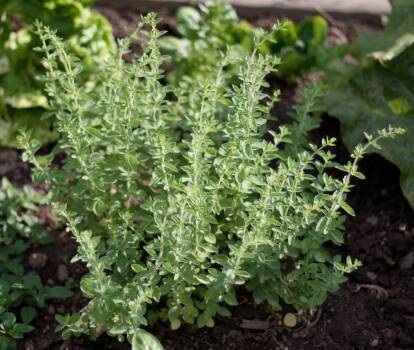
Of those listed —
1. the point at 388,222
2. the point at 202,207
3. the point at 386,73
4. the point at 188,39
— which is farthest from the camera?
the point at 188,39

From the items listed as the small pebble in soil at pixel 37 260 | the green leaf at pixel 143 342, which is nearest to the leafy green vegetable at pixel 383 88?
the green leaf at pixel 143 342

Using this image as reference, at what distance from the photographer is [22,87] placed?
329 centimetres

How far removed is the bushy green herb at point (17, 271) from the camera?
259 centimetres

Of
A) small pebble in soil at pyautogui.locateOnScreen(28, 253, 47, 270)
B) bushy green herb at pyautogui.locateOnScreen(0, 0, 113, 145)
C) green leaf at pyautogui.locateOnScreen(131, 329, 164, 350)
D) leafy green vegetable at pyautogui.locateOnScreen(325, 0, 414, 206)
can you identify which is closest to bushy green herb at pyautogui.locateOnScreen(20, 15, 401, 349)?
green leaf at pyautogui.locateOnScreen(131, 329, 164, 350)

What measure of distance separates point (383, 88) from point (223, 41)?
2.62ft

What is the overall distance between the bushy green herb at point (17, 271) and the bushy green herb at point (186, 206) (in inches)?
9.5

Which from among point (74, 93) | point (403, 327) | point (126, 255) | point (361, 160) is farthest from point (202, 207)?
point (361, 160)

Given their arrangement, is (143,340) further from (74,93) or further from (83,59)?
(83,59)

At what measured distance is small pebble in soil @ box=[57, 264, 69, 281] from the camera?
2.86 metres

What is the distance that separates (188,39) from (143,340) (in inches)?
68.3

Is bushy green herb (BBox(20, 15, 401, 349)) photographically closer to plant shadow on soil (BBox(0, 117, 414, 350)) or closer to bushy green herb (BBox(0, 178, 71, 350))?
plant shadow on soil (BBox(0, 117, 414, 350))

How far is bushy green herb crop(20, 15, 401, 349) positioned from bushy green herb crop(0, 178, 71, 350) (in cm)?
24

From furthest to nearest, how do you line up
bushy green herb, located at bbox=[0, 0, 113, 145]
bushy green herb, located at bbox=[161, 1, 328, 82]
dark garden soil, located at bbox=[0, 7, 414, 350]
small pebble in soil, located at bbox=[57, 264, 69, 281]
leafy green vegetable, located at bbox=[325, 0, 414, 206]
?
bushy green herb, located at bbox=[161, 1, 328, 82]
bushy green herb, located at bbox=[0, 0, 113, 145]
leafy green vegetable, located at bbox=[325, 0, 414, 206]
small pebble in soil, located at bbox=[57, 264, 69, 281]
dark garden soil, located at bbox=[0, 7, 414, 350]

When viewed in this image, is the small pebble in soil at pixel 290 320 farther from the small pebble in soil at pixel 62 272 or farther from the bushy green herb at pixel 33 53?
the bushy green herb at pixel 33 53
